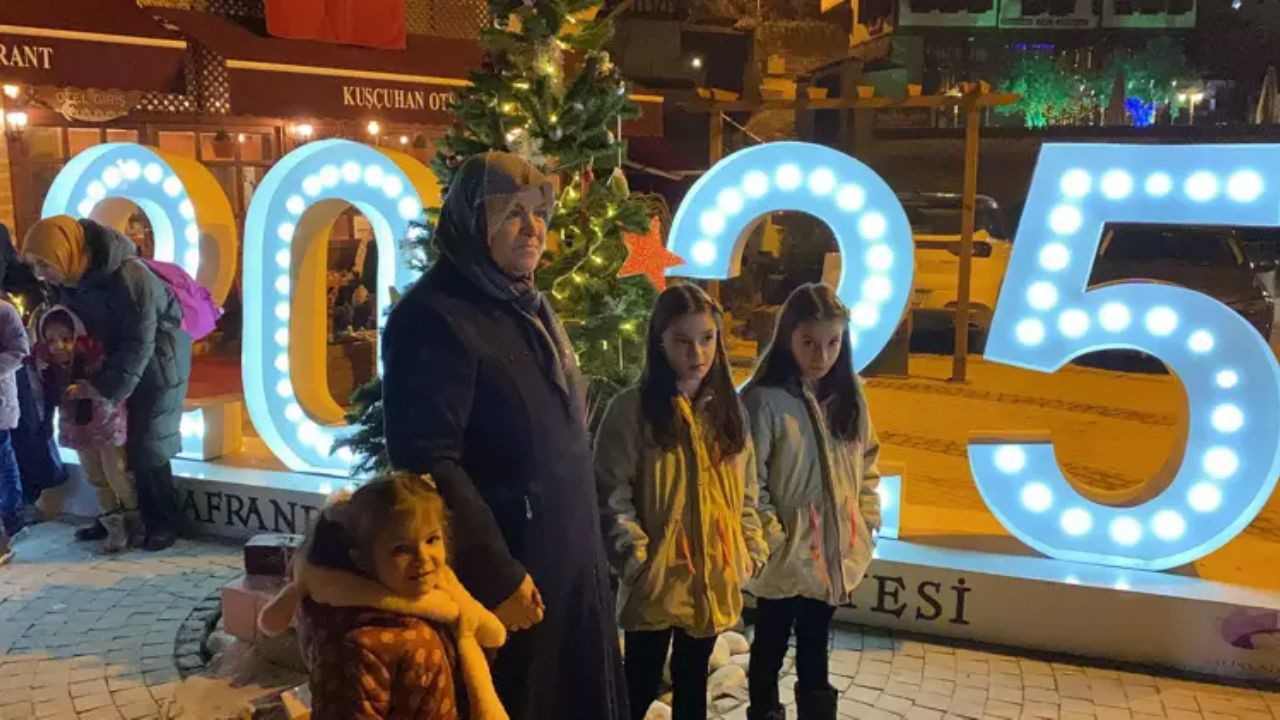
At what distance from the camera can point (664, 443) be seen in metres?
3.15

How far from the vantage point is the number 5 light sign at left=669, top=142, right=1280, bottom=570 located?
165 inches

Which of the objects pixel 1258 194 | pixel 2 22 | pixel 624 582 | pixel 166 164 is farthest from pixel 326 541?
pixel 2 22

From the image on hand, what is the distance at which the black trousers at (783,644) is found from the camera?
11.7ft

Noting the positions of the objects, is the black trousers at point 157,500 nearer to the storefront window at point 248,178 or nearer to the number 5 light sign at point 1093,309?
the number 5 light sign at point 1093,309

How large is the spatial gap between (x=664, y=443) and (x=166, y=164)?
4053 millimetres

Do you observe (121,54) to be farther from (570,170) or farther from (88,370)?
(570,170)

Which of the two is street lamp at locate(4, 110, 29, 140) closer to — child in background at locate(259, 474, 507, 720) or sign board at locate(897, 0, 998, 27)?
child in background at locate(259, 474, 507, 720)

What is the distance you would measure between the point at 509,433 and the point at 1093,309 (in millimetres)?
2975

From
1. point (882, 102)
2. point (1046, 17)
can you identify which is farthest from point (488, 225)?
point (1046, 17)

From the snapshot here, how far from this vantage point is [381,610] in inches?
87.0

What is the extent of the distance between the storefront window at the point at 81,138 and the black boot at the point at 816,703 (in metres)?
10.0

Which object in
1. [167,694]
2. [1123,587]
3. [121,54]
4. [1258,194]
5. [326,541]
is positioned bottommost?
[167,694]

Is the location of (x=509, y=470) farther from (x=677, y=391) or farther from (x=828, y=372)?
(x=828, y=372)

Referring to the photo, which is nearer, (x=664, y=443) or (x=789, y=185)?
(x=664, y=443)
